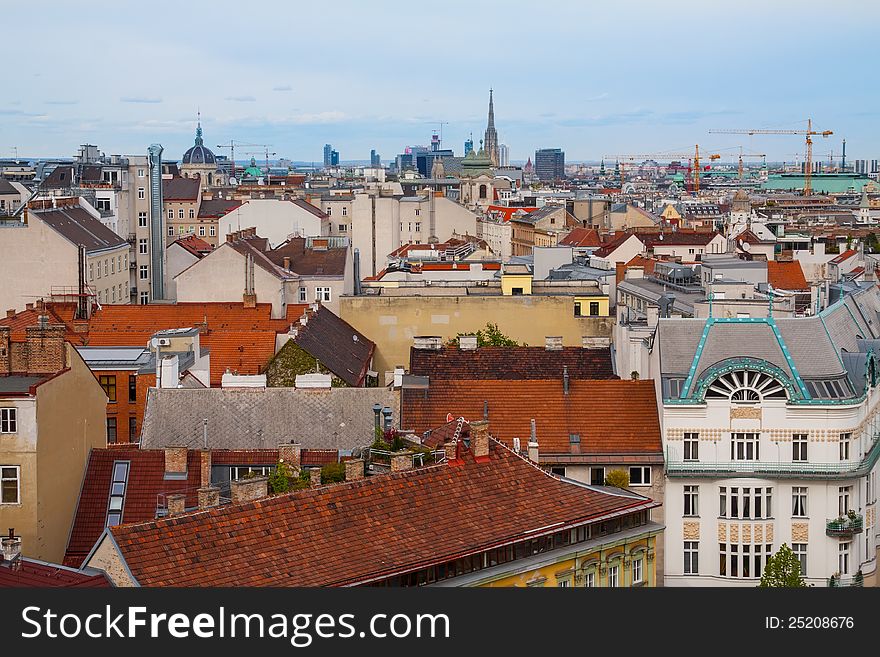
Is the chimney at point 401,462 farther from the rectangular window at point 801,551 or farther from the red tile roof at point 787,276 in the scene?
the red tile roof at point 787,276

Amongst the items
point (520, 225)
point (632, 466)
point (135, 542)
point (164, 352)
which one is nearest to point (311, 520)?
point (135, 542)

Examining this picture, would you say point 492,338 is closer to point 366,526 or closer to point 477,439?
point 477,439

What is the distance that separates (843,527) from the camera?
4362cm

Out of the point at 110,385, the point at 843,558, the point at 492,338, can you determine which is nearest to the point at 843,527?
the point at 843,558

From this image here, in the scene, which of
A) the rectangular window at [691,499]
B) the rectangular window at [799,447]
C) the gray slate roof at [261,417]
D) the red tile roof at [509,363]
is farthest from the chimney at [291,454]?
the red tile roof at [509,363]

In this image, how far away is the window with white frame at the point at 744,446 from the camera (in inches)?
1742

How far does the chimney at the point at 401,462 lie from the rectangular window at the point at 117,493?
8.52 m

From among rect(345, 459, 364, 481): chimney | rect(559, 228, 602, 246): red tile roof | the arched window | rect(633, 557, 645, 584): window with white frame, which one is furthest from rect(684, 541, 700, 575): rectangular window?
rect(559, 228, 602, 246): red tile roof

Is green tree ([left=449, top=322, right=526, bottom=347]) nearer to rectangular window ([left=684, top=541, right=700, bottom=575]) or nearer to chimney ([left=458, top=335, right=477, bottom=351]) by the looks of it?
chimney ([left=458, top=335, right=477, bottom=351])

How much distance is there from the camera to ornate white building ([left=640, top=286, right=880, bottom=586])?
43.9 metres

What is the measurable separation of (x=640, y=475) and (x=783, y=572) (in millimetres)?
6860

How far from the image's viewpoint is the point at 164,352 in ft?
174

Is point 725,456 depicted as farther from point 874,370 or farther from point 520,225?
point 520,225

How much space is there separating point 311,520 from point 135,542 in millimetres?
3616
